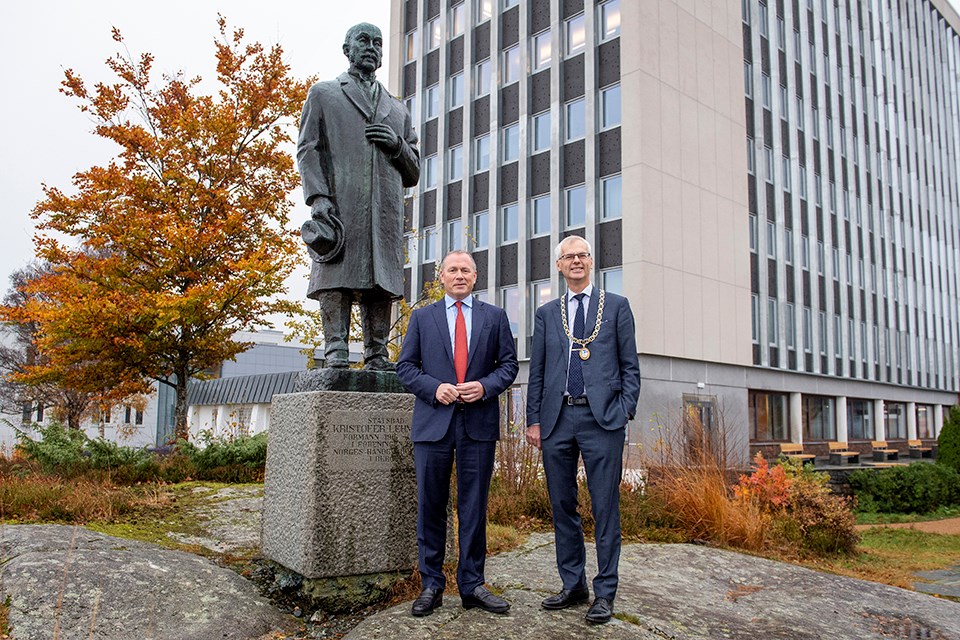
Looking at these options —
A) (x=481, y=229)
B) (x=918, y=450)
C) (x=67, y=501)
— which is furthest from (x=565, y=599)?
(x=918, y=450)

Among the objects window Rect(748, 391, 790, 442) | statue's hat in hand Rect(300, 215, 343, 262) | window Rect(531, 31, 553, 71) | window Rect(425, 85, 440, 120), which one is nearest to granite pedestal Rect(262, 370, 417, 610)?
statue's hat in hand Rect(300, 215, 343, 262)

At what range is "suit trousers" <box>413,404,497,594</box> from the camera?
4.52 metres

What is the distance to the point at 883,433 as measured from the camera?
120 feet

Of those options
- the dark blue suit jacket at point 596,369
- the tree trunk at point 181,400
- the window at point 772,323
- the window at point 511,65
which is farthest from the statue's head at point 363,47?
the window at point 772,323

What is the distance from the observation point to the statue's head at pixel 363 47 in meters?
5.88

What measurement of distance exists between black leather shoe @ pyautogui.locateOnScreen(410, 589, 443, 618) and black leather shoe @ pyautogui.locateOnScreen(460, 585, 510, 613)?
0.47 feet

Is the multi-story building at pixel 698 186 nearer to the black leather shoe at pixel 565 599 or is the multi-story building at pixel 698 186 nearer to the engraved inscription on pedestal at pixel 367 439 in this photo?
the engraved inscription on pedestal at pixel 367 439

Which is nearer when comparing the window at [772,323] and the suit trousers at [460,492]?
the suit trousers at [460,492]

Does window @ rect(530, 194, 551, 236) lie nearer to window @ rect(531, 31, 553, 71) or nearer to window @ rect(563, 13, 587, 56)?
window @ rect(531, 31, 553, 71)

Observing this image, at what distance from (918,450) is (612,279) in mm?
21246

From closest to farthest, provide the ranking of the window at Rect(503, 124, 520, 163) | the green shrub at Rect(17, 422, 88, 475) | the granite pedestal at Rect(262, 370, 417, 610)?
the granite pedestal at Rect(262, 370, 417, 610), the green shrub at Rect(17, 422, 88, 475), the window at Rect(503, 124, 520, 163)

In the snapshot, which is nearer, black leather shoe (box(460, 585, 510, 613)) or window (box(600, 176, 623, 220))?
black leather shoe (box(460, 585, 510, 613))

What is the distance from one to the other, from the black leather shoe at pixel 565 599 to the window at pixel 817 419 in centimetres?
2894

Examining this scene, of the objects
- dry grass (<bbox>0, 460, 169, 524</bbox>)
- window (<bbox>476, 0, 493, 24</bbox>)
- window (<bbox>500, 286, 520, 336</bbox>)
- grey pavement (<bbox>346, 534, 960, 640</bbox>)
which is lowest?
grey pavement (<bbox>346, 534, 960, 640</bbox>)
